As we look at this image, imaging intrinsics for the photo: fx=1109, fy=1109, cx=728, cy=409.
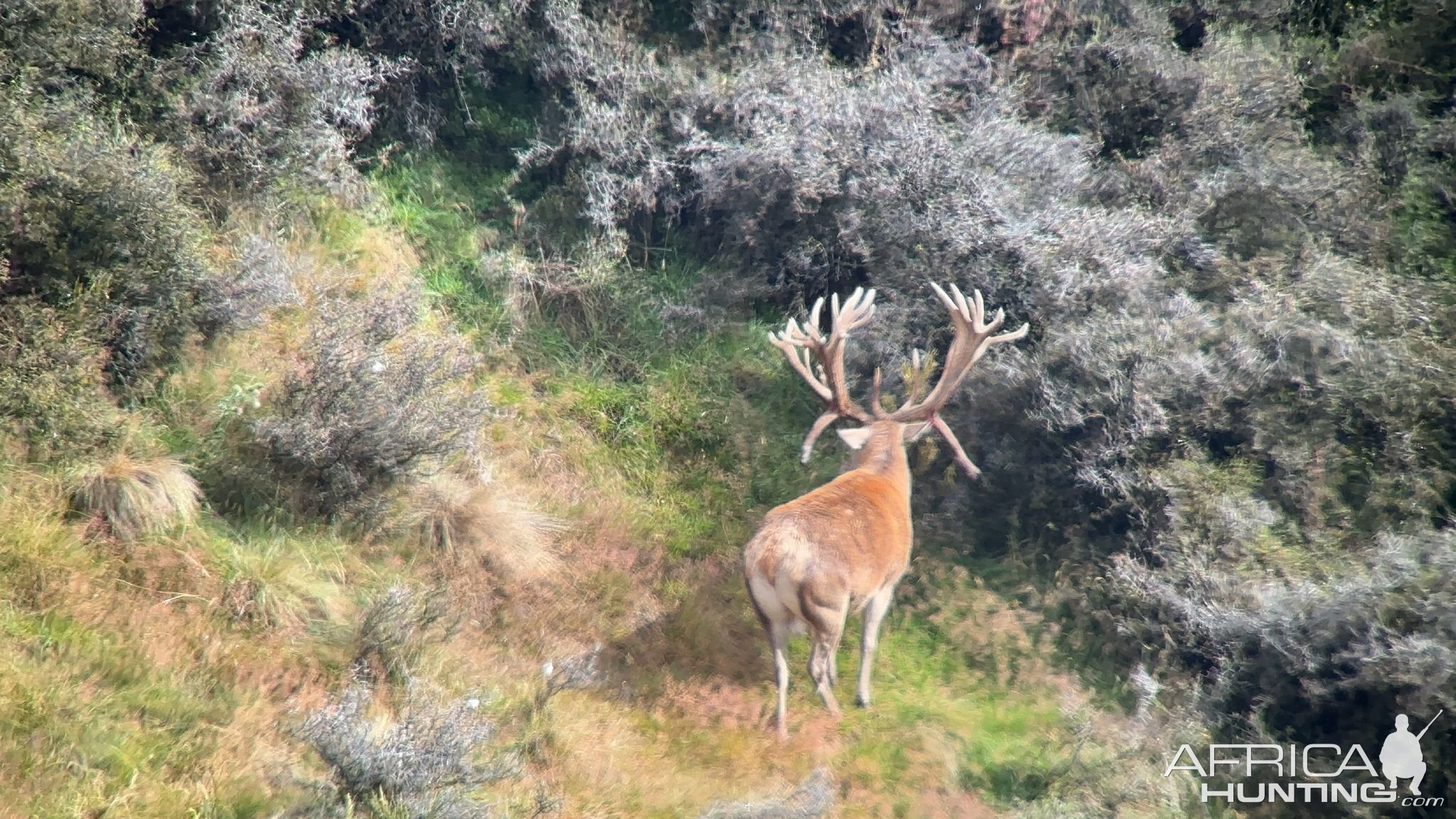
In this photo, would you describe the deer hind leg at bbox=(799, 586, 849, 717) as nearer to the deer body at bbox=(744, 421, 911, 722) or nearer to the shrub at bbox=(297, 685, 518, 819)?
the deer body at bbox=(744, 421, 911, 722)

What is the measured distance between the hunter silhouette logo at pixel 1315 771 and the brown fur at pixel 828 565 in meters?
2.13

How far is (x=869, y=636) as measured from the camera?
7246 millimetres

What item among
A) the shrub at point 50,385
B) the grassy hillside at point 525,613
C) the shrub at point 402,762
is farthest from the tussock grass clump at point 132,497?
the shrub at point 402,762

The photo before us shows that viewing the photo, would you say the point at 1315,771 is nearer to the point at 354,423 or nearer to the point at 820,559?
the point at 820,559

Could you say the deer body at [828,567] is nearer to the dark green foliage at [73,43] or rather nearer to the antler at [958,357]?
the antler at [958,357]

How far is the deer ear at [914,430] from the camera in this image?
26.6 ft

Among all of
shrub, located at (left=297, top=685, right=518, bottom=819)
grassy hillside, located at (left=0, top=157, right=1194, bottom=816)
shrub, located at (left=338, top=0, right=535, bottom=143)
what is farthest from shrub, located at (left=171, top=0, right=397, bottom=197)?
shrub, located at (left=297, top=685, right=518, bottom=819)

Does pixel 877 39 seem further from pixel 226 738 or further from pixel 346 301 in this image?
pixel 226 738

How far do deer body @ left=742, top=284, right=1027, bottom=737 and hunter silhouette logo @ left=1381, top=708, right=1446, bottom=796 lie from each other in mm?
3007

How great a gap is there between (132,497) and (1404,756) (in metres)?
7.50

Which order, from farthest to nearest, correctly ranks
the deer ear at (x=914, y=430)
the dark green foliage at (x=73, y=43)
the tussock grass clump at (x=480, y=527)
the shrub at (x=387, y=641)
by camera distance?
1. the deer ear at (x=914, y=430)
2. the tussock grass clump at (x=480, y=527)
3. the dark green foliage at (x=73, y=43)
4. the shrub at (x=387, y=641)

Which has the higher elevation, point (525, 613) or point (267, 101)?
point (267, 101)

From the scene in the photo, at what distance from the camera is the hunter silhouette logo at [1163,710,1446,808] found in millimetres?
6699

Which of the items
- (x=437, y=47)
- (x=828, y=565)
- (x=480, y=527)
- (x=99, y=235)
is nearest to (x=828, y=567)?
(x=828, y=565)
